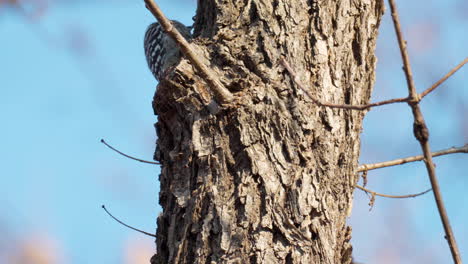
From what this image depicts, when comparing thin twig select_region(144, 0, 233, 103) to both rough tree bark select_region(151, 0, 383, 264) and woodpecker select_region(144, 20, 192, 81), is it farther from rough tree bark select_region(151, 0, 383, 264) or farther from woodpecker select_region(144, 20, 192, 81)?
woodpecker select_region(144, 20, 192, 81)

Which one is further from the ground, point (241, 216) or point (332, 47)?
point (332, 47)

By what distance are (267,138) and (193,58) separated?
40 centimetres

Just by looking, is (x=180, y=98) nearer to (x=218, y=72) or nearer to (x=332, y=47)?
(x=218, y=72)

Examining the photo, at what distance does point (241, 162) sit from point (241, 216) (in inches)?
8.1

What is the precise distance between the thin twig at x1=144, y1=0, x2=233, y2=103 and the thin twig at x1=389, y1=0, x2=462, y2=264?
2.68ft

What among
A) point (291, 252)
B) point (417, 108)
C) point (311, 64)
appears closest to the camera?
point (417, 108)

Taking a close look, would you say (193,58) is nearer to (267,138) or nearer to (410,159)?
(267,138)

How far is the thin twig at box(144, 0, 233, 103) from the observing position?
2150 millimetres

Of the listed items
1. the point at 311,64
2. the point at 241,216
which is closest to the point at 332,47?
the point at 311,64

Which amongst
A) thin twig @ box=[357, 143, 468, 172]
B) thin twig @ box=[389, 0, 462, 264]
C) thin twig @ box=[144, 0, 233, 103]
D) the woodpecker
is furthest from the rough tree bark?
the woodpecker

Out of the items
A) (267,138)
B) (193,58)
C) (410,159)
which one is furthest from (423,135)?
(410,159)

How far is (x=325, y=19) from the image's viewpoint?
8.70 ft

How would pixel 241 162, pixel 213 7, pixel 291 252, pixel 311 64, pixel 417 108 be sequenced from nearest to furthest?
pixel 417 108 < pixel 291 252 < pixel 241 162 < pixel 311 64 < pixel 213 7

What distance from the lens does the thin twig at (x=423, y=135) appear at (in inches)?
62.6
